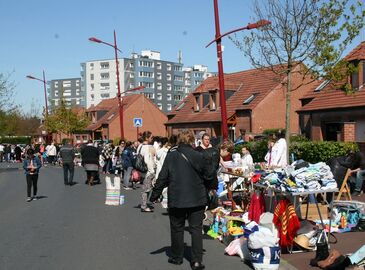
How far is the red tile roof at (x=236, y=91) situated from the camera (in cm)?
3684

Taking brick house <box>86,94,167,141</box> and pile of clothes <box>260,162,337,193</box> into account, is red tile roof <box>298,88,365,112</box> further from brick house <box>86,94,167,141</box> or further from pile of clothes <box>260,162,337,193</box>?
brick house <box>86,94,167,141</box>

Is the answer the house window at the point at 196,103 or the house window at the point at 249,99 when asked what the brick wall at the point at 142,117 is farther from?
the house window at the point at 249,99

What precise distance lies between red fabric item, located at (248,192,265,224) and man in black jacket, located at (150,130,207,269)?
2.07 metres

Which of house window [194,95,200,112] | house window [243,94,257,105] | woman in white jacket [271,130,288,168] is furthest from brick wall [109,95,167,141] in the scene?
woman in white jacket [271,130,288,168]

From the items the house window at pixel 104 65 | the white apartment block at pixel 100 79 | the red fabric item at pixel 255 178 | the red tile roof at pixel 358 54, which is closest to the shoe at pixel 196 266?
the red fabric item at pixel 255 178

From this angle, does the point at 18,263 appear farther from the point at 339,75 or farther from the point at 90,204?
the point at 339,75

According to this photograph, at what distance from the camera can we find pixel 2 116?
32.7 meters

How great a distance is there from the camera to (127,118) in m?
63.1

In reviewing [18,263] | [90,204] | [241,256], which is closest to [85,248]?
[18,263]

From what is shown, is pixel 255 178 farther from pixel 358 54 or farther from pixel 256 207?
pixel 358 54

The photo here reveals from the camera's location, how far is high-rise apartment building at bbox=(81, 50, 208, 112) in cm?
12050

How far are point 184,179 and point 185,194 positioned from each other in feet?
0.68

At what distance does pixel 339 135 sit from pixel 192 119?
63.1 ft

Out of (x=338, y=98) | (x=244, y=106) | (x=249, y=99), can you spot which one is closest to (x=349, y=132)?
(x=338, y=98)
